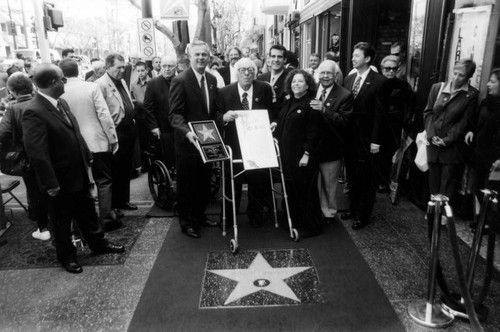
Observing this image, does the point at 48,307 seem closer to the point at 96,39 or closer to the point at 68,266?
the point at 68,266

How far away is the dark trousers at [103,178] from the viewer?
476cm

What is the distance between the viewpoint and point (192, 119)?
15.3ft

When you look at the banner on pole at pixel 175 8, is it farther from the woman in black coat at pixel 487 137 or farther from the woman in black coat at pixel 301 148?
the woman in black coat at pixel 487 137

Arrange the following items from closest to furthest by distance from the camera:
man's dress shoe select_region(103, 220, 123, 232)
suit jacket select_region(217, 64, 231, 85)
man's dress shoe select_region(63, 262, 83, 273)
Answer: man's dress shoe select_region(63, 262, 83, 273) < man's dress shoe select_region(103, 220, 123, 232) < suit jacket select_region(217, 64, 231, 85)

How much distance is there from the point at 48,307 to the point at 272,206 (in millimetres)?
2837

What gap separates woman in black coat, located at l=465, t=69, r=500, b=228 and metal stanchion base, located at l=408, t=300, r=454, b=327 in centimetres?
177

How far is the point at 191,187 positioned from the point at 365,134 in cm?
222

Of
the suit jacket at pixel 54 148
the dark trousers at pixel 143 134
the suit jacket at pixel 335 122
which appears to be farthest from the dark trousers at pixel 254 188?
the dark trousers at pixel 143 134

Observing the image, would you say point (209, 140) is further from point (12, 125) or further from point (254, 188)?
point (12, 125)

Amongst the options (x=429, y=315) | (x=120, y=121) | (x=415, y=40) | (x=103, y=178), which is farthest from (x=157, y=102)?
(x=429, y=315)

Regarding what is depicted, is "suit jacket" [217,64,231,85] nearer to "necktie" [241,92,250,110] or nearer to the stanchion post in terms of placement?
"necktie" [241,92,250,110]

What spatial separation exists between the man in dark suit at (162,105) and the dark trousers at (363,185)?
2557 millimetres

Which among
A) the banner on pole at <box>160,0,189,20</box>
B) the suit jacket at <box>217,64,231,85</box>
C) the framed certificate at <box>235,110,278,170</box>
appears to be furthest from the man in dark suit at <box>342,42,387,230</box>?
the banner on pole at <box>160,0,189,20</box>

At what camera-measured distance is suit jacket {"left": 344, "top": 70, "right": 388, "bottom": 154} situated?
190 inches
